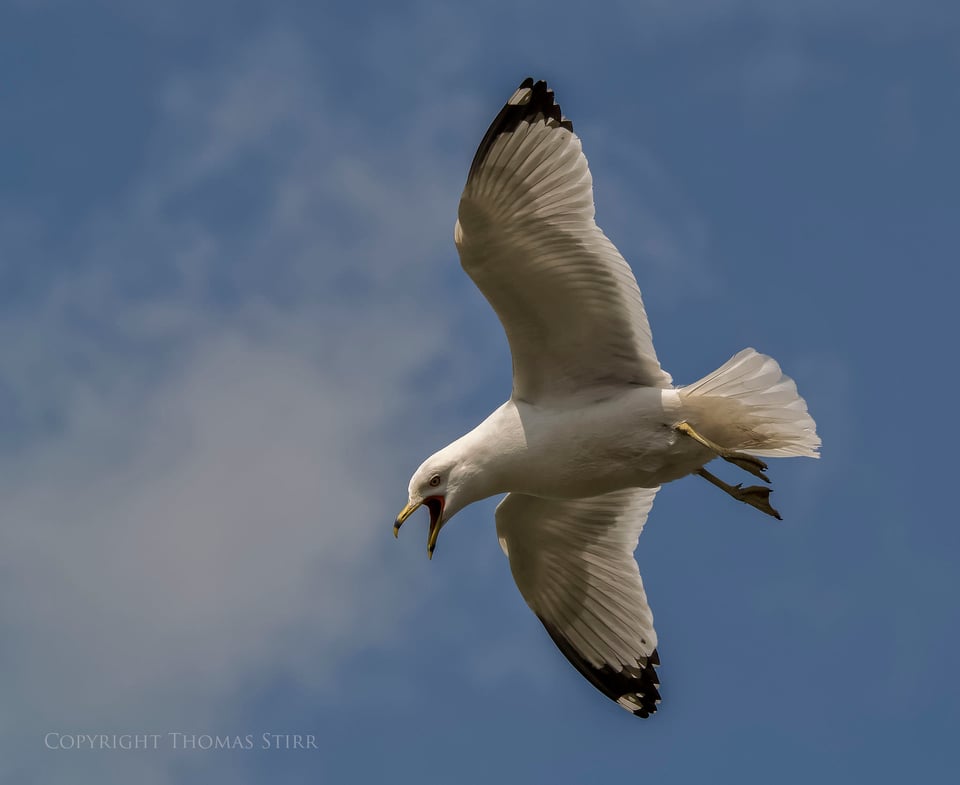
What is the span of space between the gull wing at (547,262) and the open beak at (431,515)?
85 cm

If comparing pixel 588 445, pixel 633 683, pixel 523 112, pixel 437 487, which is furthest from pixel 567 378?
→ pixel 633 683

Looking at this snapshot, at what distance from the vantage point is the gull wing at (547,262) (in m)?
9.22

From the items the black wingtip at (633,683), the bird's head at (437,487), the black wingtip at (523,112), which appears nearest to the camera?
the black wingtip at (523,112)

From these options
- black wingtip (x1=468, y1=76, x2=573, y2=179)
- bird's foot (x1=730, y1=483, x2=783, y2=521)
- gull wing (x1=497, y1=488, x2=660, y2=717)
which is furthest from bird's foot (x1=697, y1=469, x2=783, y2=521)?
black wingtip (x1=468, y1=76, x2=573, y2=179)

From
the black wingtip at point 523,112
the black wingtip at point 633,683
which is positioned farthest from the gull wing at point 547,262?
the black wingtip at point 633,683

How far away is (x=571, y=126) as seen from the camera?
9.43 meters

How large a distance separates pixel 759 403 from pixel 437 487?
2.02 metres

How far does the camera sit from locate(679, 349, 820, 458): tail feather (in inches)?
375

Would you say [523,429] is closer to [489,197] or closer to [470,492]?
[470,492]

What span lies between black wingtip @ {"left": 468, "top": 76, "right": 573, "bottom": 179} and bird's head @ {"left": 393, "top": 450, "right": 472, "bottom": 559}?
6.08ft

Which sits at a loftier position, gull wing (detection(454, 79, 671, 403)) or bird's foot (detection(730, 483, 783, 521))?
gull wing (detection(454, 79, 671, 403))

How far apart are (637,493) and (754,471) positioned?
5.28ft

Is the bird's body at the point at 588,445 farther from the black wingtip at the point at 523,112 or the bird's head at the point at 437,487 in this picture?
the black wingtip at the point at 523,112

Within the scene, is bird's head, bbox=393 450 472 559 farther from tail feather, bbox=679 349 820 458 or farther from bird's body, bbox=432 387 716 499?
tail feather, bbox=679 349 820 458
